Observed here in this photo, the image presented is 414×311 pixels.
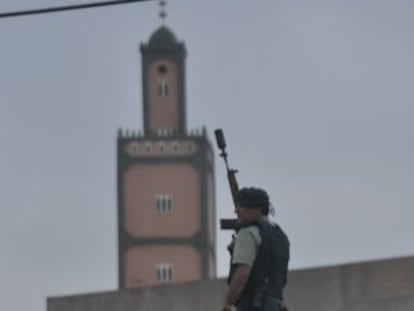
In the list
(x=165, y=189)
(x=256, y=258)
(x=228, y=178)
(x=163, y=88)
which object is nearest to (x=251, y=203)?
(x=256, y=258)

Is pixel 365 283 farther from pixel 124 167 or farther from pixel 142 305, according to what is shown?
pixel 124 167

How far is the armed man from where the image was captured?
6559mm

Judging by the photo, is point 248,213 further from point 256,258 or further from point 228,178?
point 228,178

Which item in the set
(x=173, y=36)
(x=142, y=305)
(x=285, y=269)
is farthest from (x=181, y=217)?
(x=285, y=269)

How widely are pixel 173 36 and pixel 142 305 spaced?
9870 centimetres

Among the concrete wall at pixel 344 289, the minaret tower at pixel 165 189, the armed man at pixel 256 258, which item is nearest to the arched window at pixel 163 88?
the minaret tower at pixel 165 189

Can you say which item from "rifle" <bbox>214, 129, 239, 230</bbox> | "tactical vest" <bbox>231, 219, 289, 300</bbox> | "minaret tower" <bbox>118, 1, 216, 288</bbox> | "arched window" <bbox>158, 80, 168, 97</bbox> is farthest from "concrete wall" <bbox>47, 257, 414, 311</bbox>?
"arched window" <bbox>158, 80, 168, 97</bbox>

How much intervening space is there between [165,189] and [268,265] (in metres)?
101

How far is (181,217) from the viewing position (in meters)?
106

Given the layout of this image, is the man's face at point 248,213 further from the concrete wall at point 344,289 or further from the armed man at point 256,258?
the concrete wall at point 344,289

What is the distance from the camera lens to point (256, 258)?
660cm

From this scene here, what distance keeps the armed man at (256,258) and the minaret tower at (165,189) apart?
9279 cm

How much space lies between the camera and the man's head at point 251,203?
6648 millimetres

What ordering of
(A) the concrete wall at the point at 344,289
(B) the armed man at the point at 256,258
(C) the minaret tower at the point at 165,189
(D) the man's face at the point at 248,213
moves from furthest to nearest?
1. (C) the minaret tower at the point at 165,189
2. (A) the concrete wall at the point at 344,289
3. (D) the man's face at the point at 248,213
4. (B) the armed man at the point at 256,258
